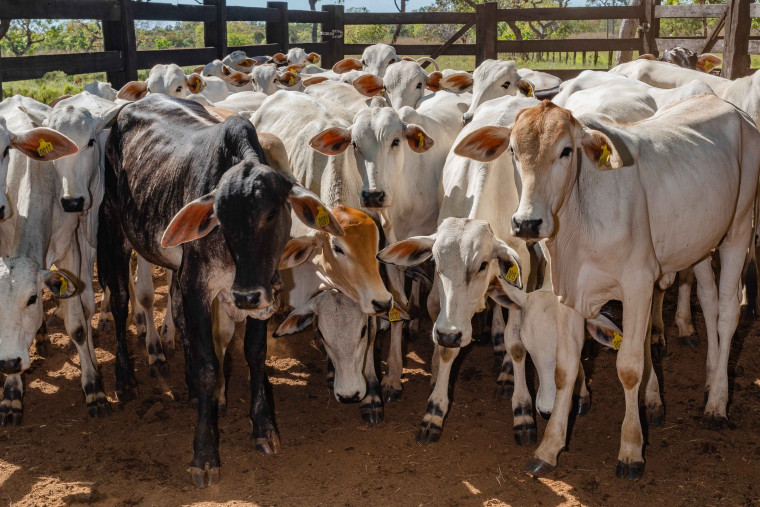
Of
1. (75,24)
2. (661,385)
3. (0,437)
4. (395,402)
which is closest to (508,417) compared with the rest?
(395,402)

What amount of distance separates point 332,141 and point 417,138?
0.59 meters

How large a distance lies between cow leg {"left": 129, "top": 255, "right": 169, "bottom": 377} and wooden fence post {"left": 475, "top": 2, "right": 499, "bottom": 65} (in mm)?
9794

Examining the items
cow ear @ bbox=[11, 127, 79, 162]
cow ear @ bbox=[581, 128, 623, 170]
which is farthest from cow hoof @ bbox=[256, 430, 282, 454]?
cow ear @ bbox=[581, 128, 623, 170]

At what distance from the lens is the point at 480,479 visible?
14.1 feet

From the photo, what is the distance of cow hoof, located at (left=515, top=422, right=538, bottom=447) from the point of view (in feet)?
15.4

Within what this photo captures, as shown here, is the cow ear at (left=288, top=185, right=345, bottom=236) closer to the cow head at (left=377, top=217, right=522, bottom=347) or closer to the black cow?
the black cow

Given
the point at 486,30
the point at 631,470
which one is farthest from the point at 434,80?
the point at 486,30

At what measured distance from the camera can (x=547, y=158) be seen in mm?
3818

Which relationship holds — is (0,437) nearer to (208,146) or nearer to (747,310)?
(208,146)

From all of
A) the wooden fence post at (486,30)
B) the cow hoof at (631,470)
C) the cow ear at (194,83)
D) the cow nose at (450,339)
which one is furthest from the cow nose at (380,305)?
the wooden fence post at (486,30)

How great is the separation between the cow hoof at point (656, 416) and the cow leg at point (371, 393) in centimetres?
162

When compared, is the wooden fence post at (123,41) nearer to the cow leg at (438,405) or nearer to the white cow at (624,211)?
the cow leg at (438,405)

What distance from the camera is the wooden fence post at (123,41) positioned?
10.5m

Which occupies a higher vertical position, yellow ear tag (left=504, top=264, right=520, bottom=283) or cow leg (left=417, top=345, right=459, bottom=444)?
yellow ear tag (left=504, top=264, right=520, bottom=283)
